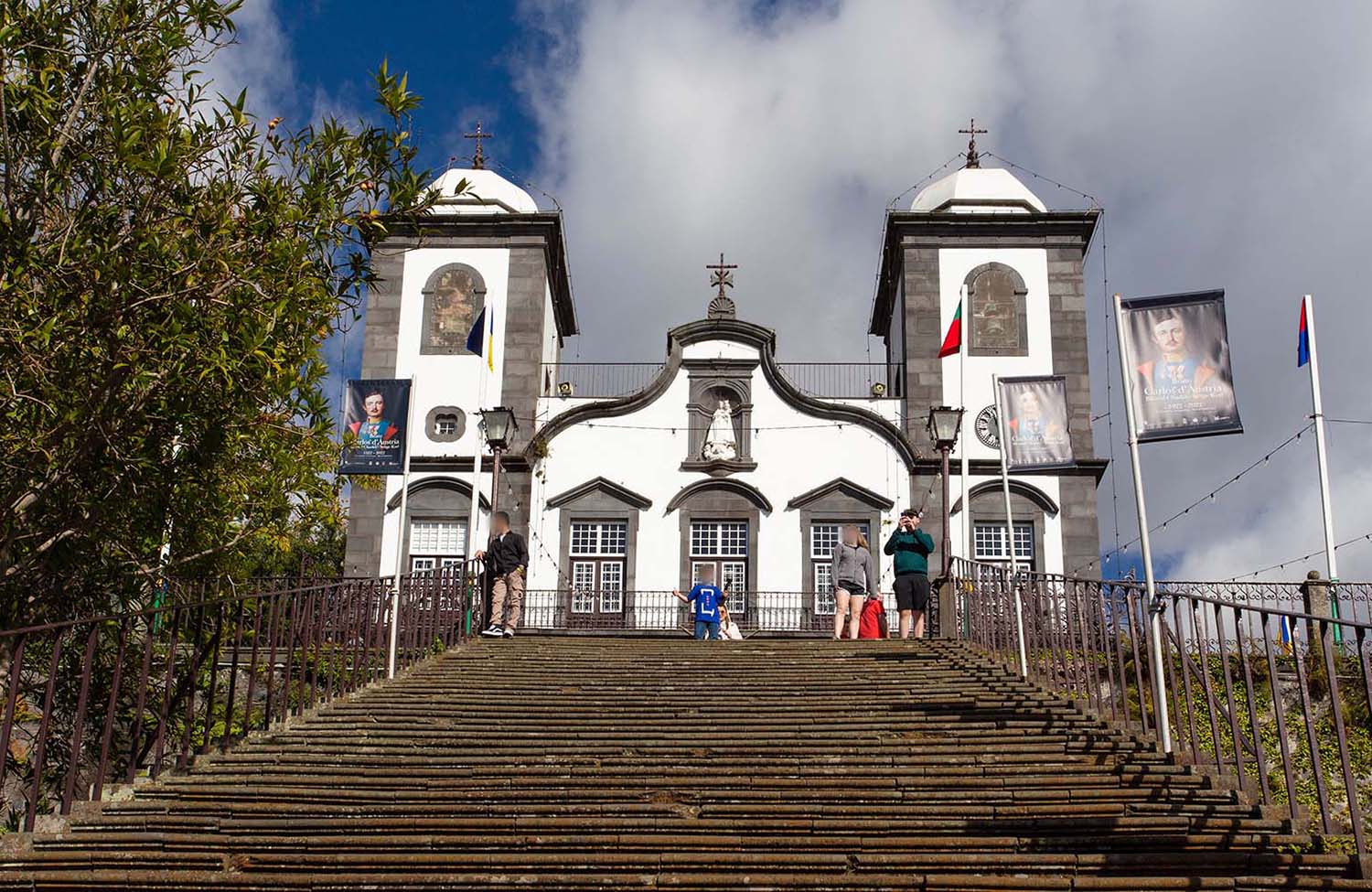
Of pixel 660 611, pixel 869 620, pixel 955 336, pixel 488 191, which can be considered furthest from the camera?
pixel 488 191

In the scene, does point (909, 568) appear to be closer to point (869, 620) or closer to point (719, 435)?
point (869, 620)

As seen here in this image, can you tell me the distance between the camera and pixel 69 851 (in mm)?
8055

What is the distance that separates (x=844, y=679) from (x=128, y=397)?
6693 mm

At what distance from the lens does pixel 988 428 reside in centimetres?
2366

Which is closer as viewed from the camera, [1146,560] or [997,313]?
[1146,560]

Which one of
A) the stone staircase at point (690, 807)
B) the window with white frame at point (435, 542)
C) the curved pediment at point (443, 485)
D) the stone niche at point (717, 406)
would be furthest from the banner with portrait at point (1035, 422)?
the window with white frame at point (435, 542)

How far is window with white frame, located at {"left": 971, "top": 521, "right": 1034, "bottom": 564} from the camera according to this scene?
2323 cm

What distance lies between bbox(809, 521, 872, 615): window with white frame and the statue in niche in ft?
6.03

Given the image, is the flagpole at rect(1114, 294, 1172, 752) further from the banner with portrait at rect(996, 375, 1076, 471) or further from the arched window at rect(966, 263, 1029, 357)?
the arched window at rect(966, 263, 1029, 357)

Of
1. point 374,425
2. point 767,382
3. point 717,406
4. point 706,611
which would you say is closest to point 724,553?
point 717,406

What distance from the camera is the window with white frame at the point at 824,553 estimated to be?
74.9 ft

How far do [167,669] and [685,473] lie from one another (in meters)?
14.7

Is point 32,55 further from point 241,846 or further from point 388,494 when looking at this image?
point 388,494

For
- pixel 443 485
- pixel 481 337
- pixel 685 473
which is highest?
pixel 481 337
